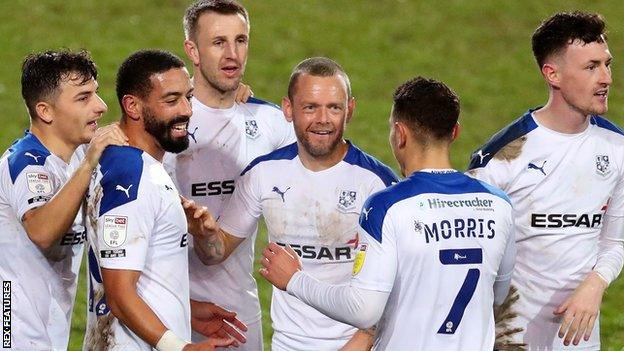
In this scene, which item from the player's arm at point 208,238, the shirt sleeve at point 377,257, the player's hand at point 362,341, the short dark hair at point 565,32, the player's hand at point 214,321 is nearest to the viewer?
the shirt sleeve at point 377,257

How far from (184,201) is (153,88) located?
708 millimetres

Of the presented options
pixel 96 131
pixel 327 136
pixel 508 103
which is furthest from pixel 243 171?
pixel 508 103

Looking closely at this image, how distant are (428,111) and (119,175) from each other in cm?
178

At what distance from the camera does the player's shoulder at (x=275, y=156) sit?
851 cm

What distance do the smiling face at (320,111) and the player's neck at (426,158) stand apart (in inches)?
38.0

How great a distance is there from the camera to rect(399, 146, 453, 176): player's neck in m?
7.25

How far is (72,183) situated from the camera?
7.47m

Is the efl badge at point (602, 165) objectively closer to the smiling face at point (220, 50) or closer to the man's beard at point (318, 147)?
the man's beard at point (318, 147)

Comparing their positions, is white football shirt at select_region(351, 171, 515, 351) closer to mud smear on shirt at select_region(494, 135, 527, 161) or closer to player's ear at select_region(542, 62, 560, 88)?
mud smear on shirt at select_region(494, 135, 527, 161)

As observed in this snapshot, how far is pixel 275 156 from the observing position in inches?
337

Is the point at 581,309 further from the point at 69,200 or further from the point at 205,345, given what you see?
the point at 69,200

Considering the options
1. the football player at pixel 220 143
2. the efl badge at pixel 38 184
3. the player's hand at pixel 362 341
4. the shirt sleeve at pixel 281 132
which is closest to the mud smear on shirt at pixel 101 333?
the efl badge at pixel 38 184

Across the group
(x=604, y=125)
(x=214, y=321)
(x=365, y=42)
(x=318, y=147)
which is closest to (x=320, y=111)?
(x=318, y=147)

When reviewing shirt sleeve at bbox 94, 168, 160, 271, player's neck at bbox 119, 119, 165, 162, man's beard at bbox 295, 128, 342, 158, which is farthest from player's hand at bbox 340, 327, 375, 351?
player's neck at bbox 119, 119, 165, 162
